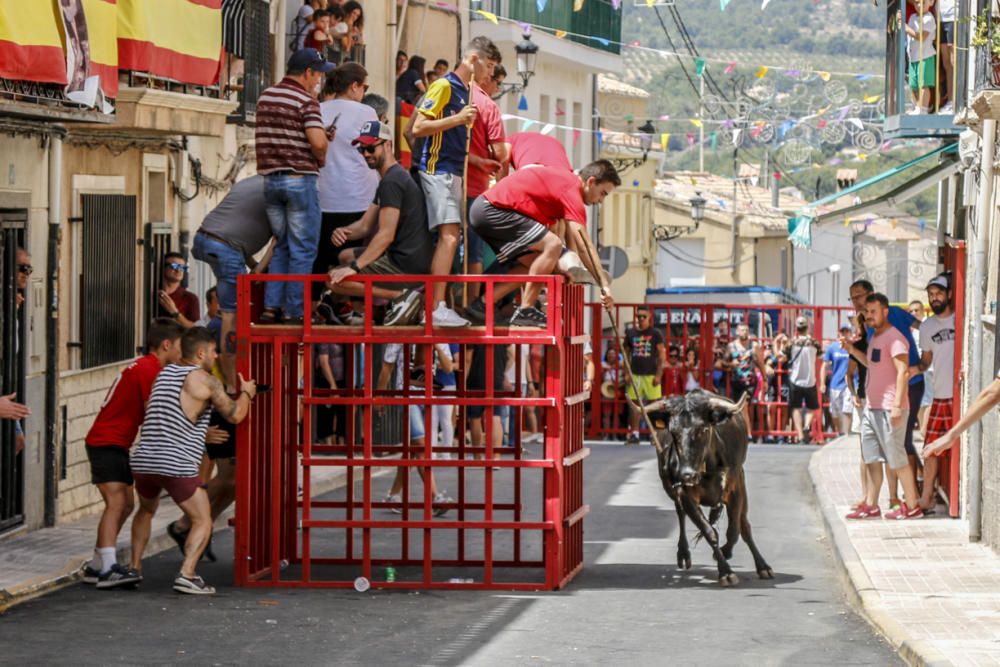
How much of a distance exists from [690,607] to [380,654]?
109 inches

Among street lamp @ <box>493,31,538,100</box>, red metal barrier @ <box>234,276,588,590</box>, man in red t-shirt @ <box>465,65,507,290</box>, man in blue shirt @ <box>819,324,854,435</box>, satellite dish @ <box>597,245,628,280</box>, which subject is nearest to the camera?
red metal barrier @ <box>234,276,588,590</box>

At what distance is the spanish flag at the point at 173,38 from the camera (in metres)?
18.9

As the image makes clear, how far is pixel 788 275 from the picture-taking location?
234 feet

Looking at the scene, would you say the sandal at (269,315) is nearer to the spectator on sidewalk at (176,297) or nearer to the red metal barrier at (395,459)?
the red metal barrier at (395,459)

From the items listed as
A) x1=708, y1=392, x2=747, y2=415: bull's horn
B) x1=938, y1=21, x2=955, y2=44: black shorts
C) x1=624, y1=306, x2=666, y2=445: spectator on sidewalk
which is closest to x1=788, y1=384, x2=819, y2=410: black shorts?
x1=624, y1=306, x2=666, y2=445: spectator on sidewalk

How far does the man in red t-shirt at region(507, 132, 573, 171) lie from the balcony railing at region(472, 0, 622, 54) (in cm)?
2468

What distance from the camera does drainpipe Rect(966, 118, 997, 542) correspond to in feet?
54.8

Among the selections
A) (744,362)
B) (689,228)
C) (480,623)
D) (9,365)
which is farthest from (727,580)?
(689,228)

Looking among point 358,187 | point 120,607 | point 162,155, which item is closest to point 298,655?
point 120,607

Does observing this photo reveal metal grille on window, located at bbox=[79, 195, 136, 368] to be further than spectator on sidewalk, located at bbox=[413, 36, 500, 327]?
Yes

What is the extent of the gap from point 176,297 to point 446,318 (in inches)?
245

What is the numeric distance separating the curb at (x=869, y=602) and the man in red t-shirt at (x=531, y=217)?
8.24 ft

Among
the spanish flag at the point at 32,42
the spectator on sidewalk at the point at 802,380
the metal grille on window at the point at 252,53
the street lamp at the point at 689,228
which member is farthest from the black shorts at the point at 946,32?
the street lamp at the point at 689,228

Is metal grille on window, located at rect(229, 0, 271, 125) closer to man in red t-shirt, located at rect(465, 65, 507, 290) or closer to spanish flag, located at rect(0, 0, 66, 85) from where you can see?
spanish flag, located at rect(0, 0, 66, 85)
